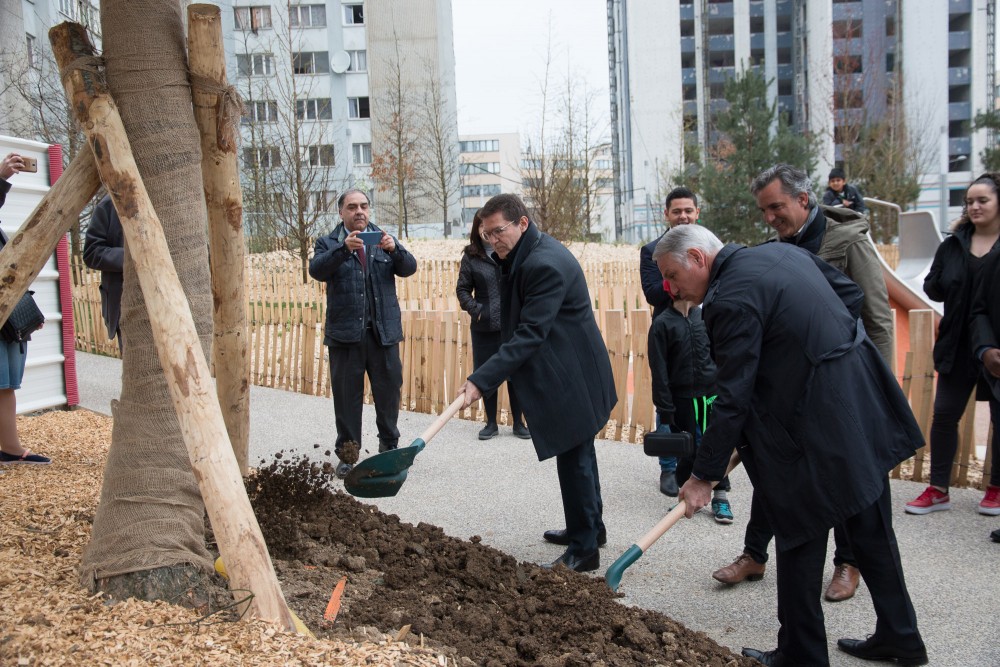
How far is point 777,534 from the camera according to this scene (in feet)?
10.3

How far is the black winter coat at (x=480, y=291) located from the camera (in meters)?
7.16

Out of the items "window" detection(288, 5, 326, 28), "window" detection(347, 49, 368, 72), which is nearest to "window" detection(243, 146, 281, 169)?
"window" detection(347, 49, 368, 72)

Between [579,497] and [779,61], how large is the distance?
5861cm

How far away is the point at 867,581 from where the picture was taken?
10.7 ft

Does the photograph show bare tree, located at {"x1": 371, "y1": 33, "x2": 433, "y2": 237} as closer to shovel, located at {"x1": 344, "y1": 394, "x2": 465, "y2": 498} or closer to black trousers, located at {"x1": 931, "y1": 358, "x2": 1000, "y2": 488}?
black trousers, located at {"x1": 931, "y1": 358, "x2": 1000, "y2": 488}

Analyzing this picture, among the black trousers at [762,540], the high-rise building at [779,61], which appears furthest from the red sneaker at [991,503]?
the high-rise building at [779,61]

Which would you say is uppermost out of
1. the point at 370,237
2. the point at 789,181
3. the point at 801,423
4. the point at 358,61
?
the point at 358,61

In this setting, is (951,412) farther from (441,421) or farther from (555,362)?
(441,421)

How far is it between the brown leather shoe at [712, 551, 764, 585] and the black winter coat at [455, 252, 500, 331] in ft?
11.1

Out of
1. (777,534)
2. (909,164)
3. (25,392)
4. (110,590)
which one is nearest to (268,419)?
(25,392)

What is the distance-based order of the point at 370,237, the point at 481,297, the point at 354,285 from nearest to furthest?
the point at 370,237
the point at 354,285
the point at 481,297

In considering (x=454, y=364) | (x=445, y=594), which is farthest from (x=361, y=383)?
(x=445, y=594)

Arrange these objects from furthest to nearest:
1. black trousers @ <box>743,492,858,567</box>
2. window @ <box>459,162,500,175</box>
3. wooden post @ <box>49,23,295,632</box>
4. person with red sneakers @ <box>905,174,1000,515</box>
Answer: window @ <box>459,162,500,175</box>, person with red sneakers @ <box>905,174,1000,515</box>, black trousers @ <box>743,492,858,567</box>, wooden post @ <box>49,23,295,632</box>

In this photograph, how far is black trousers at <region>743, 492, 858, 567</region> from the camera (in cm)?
401
